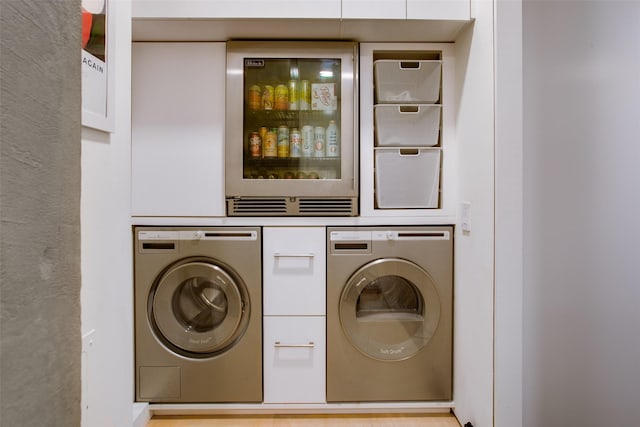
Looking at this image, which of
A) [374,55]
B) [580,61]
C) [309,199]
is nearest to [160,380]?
[309,199]

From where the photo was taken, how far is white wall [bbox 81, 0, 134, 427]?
786 millimetres

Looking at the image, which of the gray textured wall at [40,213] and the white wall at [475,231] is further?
the white wall at [475,231]

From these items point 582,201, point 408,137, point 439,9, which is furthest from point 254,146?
point 582,201

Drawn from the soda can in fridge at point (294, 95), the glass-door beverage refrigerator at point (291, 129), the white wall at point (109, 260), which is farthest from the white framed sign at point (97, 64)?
the soda can in fridge at point (294, 95)

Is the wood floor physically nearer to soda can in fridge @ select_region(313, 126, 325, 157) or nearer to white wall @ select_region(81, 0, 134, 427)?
white wall @ select_region(81, 0, 134, 427)

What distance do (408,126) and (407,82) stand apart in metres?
0.23

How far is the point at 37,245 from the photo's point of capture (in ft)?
1.64

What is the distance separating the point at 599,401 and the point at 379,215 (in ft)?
4.17

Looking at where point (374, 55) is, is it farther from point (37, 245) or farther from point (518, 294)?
point (37, 245)

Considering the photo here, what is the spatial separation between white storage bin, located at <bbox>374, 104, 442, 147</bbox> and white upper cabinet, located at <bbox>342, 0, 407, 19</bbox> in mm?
431

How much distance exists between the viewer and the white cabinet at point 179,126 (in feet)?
6.28

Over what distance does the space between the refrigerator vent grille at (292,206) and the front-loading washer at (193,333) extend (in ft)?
0.33

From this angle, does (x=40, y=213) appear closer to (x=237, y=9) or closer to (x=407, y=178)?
(x=237, y=9)

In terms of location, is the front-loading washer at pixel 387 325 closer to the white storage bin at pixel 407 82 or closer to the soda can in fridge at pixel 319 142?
the soda can in fridge at pixel 319 142
